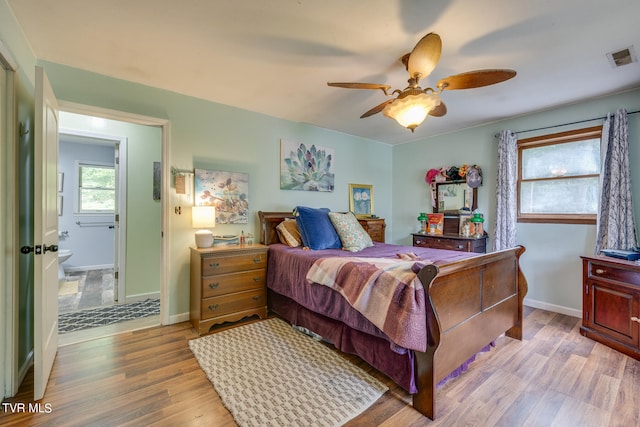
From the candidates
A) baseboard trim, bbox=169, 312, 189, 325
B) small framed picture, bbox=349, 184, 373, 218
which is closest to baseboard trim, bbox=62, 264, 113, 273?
baseboard trim, bbox=169, 312, 189, 325

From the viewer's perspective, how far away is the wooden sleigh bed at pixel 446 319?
5.26 ft

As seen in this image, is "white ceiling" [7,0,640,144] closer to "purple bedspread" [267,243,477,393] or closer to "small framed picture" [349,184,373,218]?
"purple bedspread" [267,243,477,393]

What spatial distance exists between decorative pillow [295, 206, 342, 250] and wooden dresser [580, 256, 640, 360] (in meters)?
2.46

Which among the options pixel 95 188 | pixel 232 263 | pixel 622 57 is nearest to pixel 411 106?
pixel 622 57

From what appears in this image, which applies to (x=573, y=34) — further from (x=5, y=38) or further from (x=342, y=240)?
(x=5, y=38)

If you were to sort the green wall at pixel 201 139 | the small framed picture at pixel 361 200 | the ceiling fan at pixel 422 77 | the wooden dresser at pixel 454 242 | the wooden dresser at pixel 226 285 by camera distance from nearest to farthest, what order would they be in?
the ceiling fan at pixel 422 77 → the green wall at pixel 201 139 → the wooden dresser at pixel 226 285 → the wooden dresser at pixel 454 242 → the small framed picture at pixel 361 200

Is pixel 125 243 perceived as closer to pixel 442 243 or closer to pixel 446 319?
pixel 446 319

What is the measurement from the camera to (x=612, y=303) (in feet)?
8.02

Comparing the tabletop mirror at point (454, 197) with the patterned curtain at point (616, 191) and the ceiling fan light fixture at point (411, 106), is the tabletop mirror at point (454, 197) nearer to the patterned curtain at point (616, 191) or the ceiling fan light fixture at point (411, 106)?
the patterned curtain at point (616, 191)

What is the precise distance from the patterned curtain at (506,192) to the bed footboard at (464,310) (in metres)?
1.07

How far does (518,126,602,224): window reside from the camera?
310 centimetres

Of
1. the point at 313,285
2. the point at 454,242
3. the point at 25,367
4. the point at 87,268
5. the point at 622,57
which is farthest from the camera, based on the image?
the point at 87,268

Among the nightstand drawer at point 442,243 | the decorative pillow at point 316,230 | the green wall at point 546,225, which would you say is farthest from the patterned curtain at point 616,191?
the decorative pillow at point 316,230

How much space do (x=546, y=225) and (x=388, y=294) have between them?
2.92 meters
